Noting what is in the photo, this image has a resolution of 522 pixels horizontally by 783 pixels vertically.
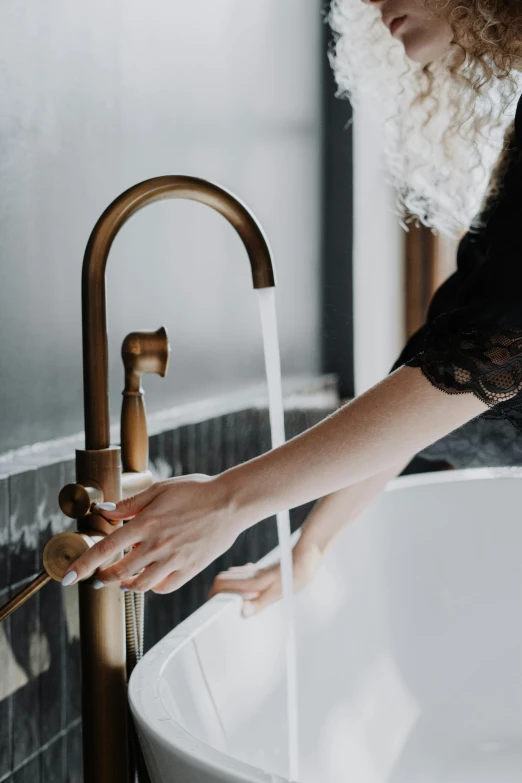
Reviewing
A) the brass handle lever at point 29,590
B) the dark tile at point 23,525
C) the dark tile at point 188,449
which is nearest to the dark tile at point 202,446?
the dark tile at point 188,449

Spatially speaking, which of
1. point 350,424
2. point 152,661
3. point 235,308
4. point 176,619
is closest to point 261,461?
point 350,424

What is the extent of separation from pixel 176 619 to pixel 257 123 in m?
0.89

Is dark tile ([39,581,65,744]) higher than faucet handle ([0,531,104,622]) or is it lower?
lower

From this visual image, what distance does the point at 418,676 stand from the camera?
149 centimetres

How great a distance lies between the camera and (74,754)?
111 centimetres

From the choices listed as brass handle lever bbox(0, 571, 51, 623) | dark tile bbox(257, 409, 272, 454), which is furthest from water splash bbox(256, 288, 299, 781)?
dark tile bbox(257, 409, 272, 454)

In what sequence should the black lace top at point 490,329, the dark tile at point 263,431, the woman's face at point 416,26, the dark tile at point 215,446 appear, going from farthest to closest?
the dark tile at point 263,431 → the dark tile at point 215,446 → the woman's face at point 416,26 → the black lace top at point 490,329

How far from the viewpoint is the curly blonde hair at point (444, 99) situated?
40.2 inches

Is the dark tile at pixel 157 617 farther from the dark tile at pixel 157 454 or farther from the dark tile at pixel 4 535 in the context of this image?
the dark tile at pixel 4 535

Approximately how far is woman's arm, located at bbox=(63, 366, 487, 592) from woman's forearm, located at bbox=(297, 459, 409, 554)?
0.49 meters

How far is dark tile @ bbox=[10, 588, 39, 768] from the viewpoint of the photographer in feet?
3.19

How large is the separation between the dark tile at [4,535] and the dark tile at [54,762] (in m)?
0.25

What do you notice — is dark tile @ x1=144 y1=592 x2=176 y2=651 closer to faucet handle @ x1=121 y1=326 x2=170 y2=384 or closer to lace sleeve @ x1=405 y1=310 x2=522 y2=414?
faucet handle @ x1=121 y1=326 x2=170 y2=384

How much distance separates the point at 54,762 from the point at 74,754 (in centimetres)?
4
